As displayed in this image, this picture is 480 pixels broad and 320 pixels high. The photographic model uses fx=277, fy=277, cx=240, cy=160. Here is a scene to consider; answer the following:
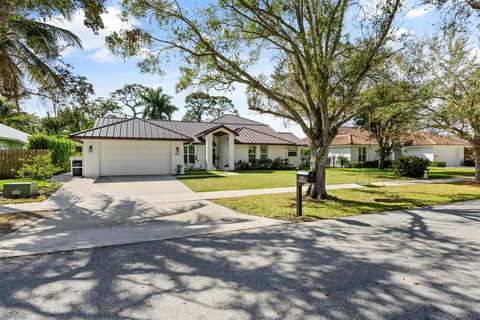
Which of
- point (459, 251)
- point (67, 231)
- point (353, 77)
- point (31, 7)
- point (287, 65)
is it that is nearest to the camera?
point (459, 251)

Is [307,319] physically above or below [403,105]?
below

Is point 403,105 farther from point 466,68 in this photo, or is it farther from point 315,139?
point 315,139

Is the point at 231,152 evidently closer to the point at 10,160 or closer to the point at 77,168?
the point at 77,168

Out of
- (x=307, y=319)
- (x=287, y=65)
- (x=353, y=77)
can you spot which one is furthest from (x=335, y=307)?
(x=287, y=65)

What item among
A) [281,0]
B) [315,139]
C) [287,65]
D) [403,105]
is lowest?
[315,139]

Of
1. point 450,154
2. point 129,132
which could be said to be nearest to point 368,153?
point 450,154

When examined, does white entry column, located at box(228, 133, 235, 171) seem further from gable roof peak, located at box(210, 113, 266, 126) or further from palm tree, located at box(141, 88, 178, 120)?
palm tree, located at box(141, 88, 178, 120)

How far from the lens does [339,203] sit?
9961 millimetres

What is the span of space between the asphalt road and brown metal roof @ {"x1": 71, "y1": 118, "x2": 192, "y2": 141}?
14.8 metres

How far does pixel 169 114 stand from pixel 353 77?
3589 centimetres

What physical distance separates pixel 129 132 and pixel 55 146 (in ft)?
18.4

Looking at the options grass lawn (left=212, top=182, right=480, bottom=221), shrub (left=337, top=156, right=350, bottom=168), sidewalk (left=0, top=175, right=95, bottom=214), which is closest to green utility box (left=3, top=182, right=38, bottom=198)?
sidewalk (left=0, top=175, right=95, bottom=214)

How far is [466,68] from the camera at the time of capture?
50.7 feet

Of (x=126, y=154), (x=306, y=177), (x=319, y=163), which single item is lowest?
(x=306, y=177)
